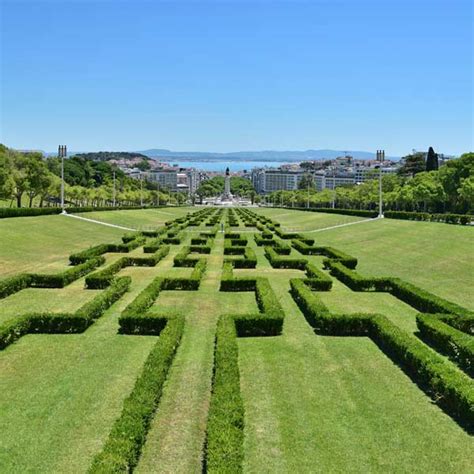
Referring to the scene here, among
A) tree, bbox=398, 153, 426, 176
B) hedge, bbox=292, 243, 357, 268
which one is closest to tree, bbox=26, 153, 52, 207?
hedge, bbox=292, 243, 357, 268

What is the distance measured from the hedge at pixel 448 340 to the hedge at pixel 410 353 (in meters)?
0.34

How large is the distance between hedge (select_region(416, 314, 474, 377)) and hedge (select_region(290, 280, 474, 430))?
34 cm

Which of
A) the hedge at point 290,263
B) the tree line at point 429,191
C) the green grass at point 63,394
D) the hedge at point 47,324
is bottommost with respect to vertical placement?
the green grass at point 63,394

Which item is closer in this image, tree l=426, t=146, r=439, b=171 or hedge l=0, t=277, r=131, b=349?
hedge l=0, t=277, r=131, b=349

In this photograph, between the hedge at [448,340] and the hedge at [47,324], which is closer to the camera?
the hedge at [448,340]

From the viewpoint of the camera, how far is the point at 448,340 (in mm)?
13195

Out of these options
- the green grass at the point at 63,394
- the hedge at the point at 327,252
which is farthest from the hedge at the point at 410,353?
the hedge at the point at 327,252

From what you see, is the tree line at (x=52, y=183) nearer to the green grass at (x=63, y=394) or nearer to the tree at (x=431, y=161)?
the green grass at (x=63, y=394)

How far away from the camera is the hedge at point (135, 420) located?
7.02 m

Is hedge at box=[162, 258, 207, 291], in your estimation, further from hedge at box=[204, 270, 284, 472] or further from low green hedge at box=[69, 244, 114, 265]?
low green hedge at box=[69, 244, 114, 265]

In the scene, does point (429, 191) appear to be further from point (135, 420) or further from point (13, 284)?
point (135, 420)

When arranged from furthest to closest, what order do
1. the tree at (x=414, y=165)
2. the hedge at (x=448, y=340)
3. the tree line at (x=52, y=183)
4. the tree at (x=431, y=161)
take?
the tree at (x=414, y=165) < the tree at (x=431, y=161) < the tree line at (x=52, y=183) < the hedge at (x=448, y=340)

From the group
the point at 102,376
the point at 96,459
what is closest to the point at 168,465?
the point at 96,459

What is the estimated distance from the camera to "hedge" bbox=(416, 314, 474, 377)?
12.1 metres
